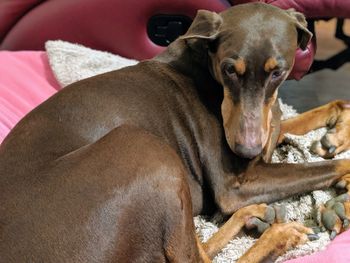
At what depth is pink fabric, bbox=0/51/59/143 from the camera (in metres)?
3.08

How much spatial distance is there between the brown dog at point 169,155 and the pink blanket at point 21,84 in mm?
719

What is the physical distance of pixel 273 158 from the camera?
9.32 feet

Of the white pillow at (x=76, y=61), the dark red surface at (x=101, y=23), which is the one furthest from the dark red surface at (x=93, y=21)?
the white pillow at (x=76, y=61)

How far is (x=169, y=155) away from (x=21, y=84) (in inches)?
62.9

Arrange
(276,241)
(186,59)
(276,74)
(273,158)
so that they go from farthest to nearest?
(273,158)
(186,59)
(276,74)
(276,241)

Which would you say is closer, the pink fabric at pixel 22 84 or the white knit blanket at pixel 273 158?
the white knit blanket at pixel 273 158

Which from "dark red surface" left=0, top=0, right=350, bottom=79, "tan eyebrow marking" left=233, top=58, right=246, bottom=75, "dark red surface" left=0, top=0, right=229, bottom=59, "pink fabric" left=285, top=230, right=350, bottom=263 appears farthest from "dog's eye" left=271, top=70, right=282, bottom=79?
"dark red surface" left=0, top=0, right=229, bottom=59

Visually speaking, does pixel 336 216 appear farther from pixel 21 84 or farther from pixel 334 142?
pixel 21 84

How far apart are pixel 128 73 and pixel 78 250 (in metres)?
1.07

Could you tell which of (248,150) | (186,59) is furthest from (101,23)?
(248,150)

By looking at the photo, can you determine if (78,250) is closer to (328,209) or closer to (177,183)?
(177,183)

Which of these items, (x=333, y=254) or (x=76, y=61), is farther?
(x=76, y=61)

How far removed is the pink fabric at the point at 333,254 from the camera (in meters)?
2.07

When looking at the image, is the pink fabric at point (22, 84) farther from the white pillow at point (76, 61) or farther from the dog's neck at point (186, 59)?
the dog's neck at point (186, 59)
